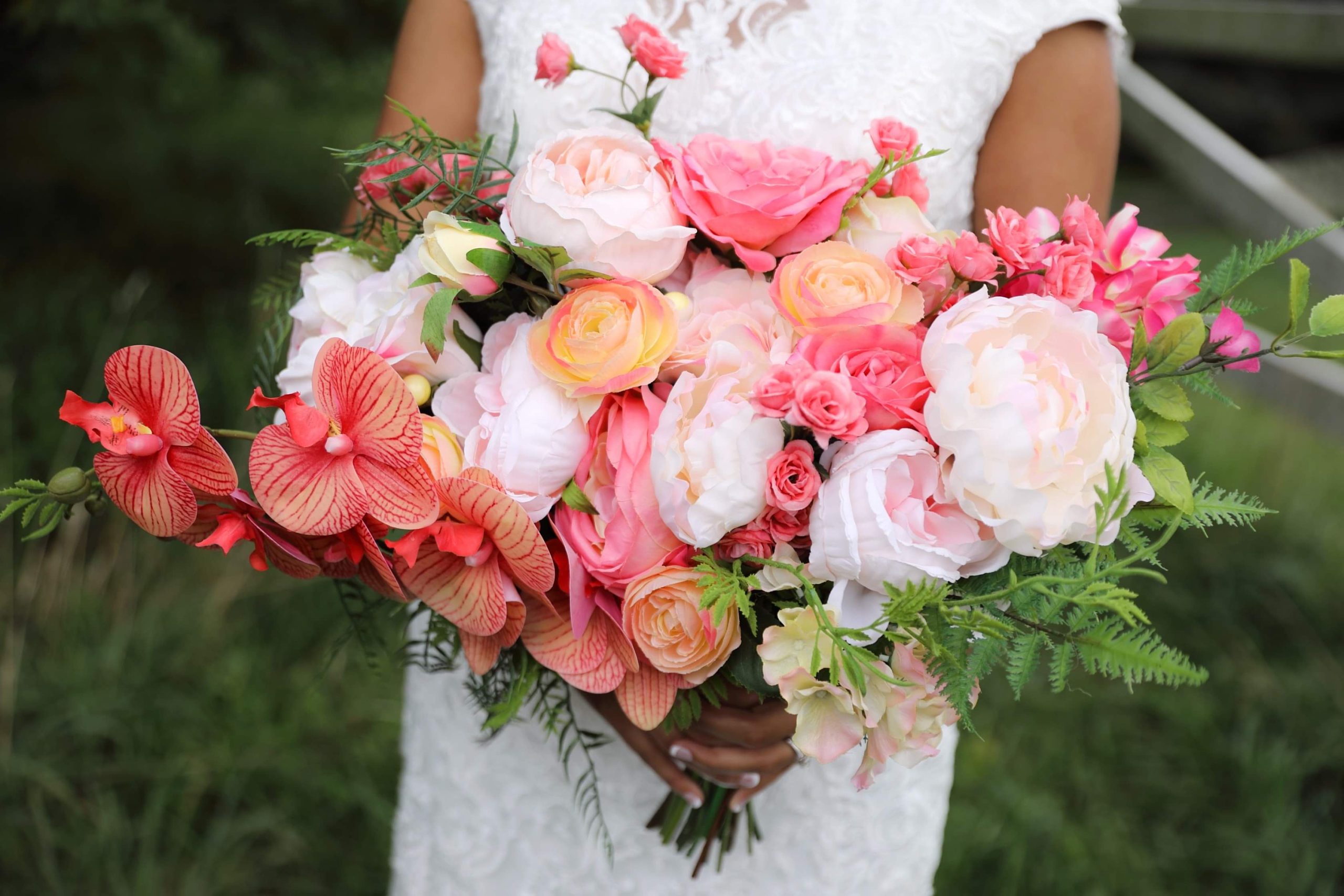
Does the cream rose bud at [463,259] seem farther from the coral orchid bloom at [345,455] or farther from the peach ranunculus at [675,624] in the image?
the peach ranunculus at [675,624]

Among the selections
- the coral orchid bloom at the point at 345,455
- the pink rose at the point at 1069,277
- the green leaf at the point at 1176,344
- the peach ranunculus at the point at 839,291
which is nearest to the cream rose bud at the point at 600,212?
the peach ranunculus at the point at 839,291

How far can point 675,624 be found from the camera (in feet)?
3.08

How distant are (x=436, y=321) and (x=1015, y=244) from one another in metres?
0.53

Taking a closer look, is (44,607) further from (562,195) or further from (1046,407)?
(1046,407)

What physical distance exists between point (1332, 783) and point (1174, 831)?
0.48 meters

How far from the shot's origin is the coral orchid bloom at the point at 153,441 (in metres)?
0.82

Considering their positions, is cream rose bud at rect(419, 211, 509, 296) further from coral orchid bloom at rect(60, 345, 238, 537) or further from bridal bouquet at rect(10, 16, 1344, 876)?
coral orchid bloom at rect(60, 345, 238, 537)

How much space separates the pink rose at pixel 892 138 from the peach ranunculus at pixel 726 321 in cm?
20

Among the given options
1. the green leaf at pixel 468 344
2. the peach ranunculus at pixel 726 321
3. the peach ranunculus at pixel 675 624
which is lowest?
the peach ranunculus at pixel 675 624

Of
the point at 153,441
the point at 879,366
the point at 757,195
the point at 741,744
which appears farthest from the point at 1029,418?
the point at 153,441

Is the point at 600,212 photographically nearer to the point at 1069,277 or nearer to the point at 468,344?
the point at 468,344

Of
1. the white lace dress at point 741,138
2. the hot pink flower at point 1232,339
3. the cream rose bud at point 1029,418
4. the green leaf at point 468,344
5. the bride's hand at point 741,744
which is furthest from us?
the white lace dress at point 741,138

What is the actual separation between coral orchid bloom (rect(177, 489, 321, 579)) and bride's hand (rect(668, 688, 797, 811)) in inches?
19.1

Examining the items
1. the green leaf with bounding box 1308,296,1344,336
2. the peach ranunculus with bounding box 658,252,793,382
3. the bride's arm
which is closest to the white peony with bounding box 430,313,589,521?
the peach ranunculus with bounding box 658,252,793,382
